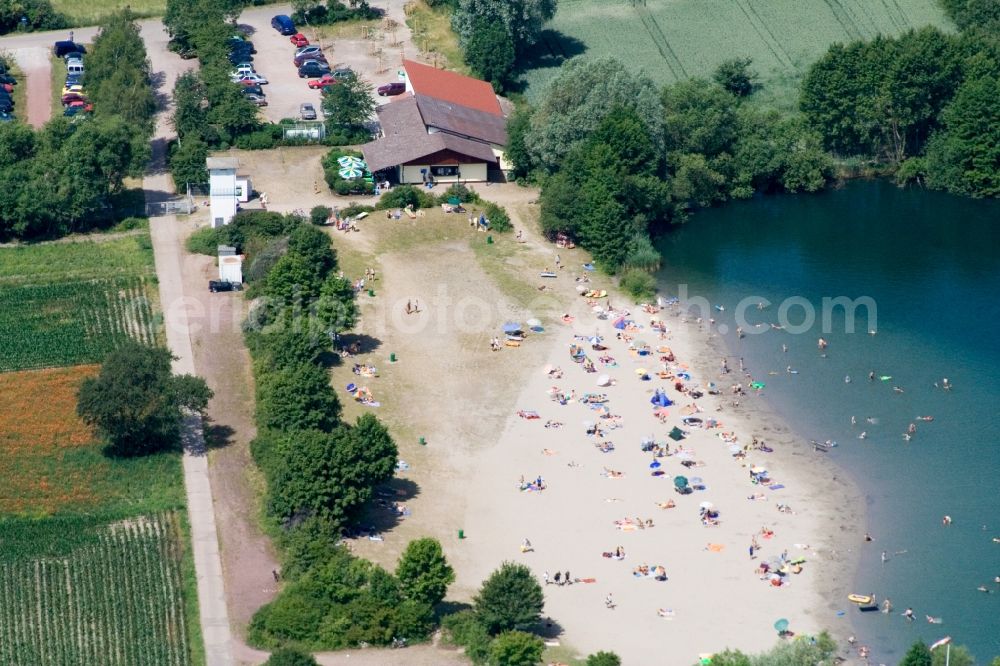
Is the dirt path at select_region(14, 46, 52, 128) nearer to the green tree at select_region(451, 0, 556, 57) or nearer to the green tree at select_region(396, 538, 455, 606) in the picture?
→ the green tree at select_region(451, 0, 556, 57)

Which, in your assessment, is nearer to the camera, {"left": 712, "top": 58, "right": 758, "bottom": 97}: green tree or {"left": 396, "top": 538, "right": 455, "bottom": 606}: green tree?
{"left": 396, "top": 538, "right": 455, "bottom": 606}: green tree

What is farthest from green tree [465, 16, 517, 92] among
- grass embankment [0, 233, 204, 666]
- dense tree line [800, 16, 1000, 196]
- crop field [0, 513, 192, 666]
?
crop field [0, 513, 192, 666]

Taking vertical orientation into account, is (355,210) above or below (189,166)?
below

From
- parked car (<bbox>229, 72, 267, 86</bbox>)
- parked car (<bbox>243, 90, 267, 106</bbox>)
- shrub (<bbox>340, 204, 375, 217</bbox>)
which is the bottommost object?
shrub (<bbox>340, 204, 375, 217</bbox>)

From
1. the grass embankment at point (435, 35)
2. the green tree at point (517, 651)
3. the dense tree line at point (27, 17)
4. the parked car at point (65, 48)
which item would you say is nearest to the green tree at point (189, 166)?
the parked car at point (65, 48)

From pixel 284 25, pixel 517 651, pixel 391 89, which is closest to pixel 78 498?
pixel 517 651

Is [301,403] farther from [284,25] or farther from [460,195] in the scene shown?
[284,25]
